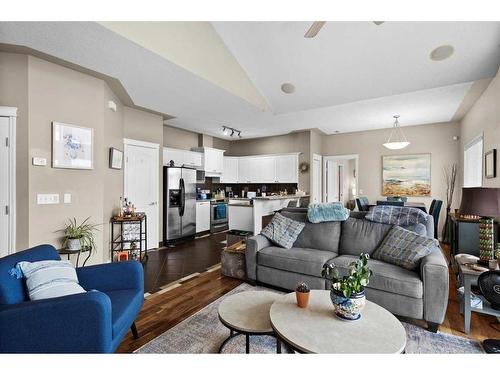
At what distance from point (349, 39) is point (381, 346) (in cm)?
329

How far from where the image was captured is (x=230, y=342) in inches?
76.7

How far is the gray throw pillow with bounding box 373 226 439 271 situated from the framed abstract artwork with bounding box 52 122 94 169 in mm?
3743

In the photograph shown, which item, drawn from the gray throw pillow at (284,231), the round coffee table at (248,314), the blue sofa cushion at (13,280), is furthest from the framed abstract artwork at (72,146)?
the round coffee table at (248,314)

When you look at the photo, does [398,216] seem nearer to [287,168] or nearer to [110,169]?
[110,169]

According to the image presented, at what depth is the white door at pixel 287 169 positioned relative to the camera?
6844mm

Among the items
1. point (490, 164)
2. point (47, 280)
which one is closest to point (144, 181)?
point (47, 280)

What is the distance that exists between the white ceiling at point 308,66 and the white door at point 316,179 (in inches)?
74.5

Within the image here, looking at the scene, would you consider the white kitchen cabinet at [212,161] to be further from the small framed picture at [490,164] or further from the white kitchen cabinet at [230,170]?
the small framed picture at [490,164]

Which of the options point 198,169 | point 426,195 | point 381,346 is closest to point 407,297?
point 381,346

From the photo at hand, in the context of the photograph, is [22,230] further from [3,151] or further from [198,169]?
[198,169]

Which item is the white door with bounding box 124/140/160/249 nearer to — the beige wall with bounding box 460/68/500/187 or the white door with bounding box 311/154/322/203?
the white door with bounding box 311/154/322/203

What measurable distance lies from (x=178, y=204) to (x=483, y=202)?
480cm

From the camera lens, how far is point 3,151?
9.13 ft
